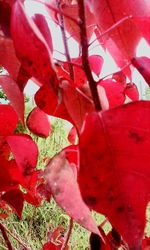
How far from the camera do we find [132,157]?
22 centimetres

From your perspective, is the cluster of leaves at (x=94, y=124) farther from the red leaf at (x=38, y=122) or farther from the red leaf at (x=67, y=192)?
the red leaf at (x=38, y=122)

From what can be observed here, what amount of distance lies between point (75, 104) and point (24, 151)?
0.43 ft

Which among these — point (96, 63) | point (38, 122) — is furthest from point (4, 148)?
point (96, 63)

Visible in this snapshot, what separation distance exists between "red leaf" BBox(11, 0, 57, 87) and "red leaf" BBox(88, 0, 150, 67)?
0.32 ft

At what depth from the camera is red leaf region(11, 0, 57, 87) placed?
0.65 ft

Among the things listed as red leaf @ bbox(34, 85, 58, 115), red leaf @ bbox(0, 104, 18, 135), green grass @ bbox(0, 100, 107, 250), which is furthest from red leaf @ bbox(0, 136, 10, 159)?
green grass @ bbox(0, 100, 107, 250)

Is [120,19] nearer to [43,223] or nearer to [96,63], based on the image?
[96,63]

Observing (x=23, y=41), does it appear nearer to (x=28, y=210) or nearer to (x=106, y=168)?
(x=106, y=168)

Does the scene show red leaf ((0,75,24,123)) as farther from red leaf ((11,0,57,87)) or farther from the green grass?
the green grass

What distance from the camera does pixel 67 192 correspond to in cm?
23

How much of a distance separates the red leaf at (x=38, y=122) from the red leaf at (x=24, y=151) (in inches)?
2.3

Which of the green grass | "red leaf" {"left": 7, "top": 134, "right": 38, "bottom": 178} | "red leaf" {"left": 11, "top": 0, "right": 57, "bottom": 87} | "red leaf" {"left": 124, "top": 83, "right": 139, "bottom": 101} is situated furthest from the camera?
the green grass

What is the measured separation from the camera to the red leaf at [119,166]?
0.21 meters

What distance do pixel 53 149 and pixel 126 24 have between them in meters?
3.36
